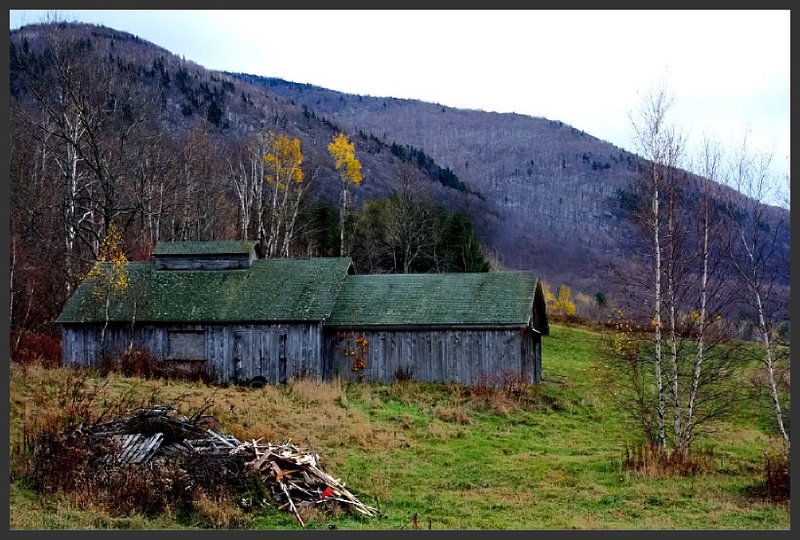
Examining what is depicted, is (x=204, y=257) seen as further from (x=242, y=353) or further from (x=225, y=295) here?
(x=242, y=353)

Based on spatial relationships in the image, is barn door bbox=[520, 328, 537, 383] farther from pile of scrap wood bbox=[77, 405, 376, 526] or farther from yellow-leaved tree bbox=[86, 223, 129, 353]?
yellow-leaved tree bbox=[86, 223, 129, 353]

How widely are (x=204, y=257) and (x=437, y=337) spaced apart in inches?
440

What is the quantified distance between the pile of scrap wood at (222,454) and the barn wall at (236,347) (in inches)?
515

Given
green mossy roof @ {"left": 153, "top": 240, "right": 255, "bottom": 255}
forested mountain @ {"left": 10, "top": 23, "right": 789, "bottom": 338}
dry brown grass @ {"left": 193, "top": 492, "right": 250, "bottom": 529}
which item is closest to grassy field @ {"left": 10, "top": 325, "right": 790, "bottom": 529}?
dry brown grass @ {"left": 193, "top": 492, "right": 250, "bottom": 529}

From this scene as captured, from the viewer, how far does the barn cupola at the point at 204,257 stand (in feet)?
105

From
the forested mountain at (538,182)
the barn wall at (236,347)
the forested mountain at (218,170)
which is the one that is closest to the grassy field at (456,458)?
the barn wall at (236,347)

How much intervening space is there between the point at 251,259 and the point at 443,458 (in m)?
17.8

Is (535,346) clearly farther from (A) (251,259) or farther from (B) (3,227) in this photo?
(B) (3,227)

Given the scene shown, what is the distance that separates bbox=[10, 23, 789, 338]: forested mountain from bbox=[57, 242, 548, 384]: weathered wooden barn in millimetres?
5502

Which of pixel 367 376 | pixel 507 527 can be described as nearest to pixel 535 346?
pixel 367 376

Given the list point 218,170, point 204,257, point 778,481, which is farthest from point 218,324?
point 218,170

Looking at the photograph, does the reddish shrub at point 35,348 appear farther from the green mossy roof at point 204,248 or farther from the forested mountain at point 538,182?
the forested mountain at point 538,182

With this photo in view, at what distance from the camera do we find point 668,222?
18.0 metres

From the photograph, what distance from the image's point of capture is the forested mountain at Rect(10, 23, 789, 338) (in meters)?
33.9
